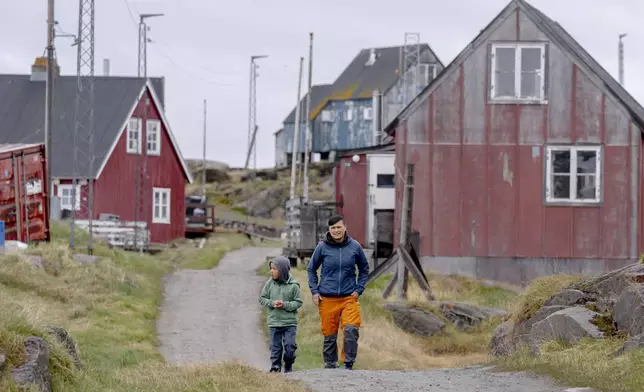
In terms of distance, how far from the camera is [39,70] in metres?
50.2

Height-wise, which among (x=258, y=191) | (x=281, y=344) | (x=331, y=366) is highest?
(x=258, y=191)

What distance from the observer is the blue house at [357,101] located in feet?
224

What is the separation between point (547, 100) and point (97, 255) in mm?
11887

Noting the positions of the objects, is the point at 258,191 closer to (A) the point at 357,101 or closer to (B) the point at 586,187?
(A) the point at 357,101

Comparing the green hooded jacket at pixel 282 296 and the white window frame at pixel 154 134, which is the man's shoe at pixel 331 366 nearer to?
the green hooded jacket at pixel 282 296

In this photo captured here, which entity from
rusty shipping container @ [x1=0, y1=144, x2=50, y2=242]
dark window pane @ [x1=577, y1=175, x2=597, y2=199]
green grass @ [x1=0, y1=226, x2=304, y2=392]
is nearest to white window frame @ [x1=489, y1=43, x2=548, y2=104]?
dark window pane @ [x1=577, y1=175, x2=597, y2=199]

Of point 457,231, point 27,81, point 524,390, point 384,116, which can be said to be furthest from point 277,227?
point 524,390

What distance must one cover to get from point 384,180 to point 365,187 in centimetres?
66

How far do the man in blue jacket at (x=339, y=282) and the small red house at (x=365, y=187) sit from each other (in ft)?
56.3

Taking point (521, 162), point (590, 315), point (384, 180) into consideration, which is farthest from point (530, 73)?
point (590, 315)

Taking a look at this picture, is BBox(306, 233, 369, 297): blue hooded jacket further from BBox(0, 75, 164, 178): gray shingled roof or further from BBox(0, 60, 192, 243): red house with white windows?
BBox(0, 75, 164, 178): gray shingled roof

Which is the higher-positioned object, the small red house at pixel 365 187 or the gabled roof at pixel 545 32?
the gabled roof at pixel 545 32

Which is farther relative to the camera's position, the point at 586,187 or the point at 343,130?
the point at 343,130

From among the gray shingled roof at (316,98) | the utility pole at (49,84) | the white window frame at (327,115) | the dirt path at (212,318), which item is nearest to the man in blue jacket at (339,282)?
the dirt path at (212,318)
